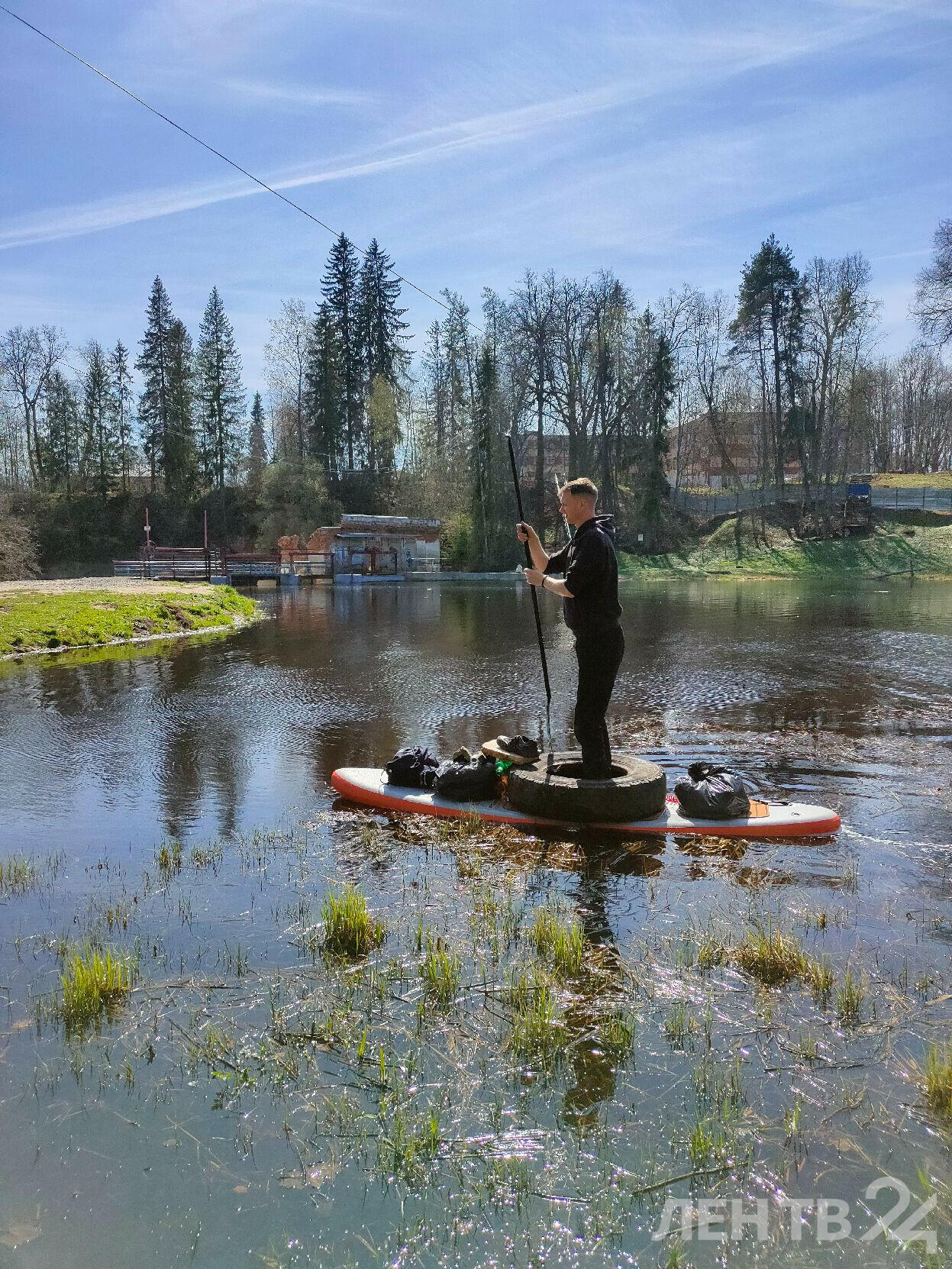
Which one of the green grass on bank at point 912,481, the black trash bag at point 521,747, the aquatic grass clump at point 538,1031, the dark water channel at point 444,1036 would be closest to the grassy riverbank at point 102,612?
the dark water channel at point 444,1036

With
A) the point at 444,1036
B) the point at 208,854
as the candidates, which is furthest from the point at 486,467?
the point at 444,1036

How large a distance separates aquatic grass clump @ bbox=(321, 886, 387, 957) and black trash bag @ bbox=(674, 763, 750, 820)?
10.2 feet

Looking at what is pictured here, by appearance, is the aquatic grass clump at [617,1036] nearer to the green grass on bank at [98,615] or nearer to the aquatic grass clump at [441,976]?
the aquatic grass clump at [441,976]

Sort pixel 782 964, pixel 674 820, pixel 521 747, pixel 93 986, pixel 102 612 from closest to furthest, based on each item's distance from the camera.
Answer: pixel 93 986, pixel 782 964, pixel 674 820, pixel 521 747, pixel 102 612

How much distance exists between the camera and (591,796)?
24.2 ft

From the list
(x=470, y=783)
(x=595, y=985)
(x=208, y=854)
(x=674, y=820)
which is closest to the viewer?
(x=595, y=985)

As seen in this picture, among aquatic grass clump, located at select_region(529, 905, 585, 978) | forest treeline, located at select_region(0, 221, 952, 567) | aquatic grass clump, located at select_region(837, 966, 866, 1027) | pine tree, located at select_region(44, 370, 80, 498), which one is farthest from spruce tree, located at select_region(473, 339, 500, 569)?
aquatic grass clump, located at select_region(837, 966, 866, 1027)

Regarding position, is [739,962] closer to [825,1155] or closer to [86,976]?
[825,1155]

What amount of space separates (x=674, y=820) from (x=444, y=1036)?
3.64 meters

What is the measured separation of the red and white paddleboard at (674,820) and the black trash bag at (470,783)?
0.22 ft

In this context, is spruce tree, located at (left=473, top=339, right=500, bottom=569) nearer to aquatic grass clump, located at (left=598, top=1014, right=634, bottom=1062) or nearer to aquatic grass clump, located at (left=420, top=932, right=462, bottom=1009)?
aquatic grass clump, located at (left=420, top=932, right=462, bottom=1009)

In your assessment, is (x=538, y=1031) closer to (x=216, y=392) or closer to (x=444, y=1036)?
(x=444, y=1036)

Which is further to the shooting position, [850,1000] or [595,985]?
[595,985]

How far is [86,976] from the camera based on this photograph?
472cm
